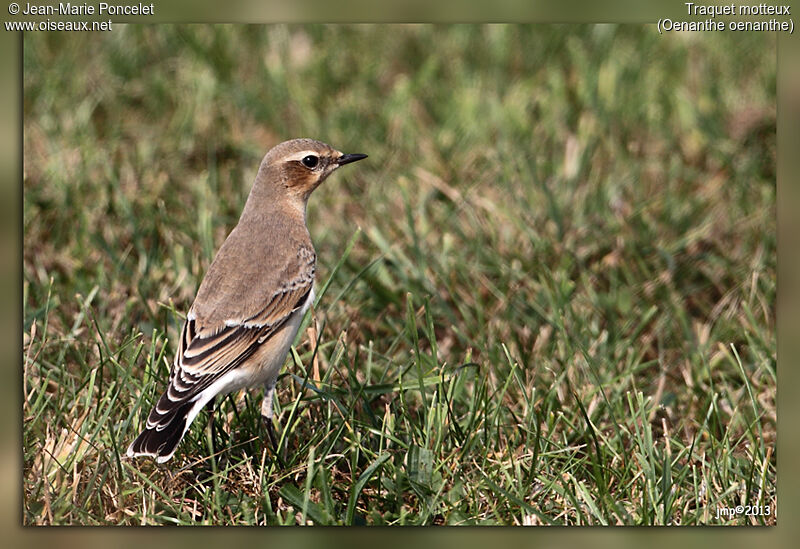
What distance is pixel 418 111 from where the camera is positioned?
349 inches

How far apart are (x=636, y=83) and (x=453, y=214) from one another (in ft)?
7.61

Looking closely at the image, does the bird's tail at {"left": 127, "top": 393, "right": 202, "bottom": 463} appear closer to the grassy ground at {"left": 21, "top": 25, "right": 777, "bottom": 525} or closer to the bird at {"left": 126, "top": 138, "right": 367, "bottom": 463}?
the bird at {"left": 126, "top": 138, "right": 367, "bottom": 463}

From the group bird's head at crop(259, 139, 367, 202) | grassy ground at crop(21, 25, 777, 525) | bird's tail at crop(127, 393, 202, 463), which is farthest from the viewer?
bird's head at crop(259, 139, 367, 202)

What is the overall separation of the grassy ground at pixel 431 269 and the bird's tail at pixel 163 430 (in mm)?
172

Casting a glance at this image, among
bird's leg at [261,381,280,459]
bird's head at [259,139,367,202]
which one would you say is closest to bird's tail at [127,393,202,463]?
bird's leg at [261,381,280,459]

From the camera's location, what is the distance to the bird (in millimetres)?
4805

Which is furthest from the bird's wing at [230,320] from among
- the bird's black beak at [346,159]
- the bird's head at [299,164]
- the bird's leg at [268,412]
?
the bird's black beak at [346,159]

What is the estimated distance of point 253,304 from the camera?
213 inches

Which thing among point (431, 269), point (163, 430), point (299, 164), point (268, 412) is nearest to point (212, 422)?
point (268, 412)

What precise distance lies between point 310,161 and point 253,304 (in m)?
1.00

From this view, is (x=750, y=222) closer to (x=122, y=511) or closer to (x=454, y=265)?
(x=454, y=265)

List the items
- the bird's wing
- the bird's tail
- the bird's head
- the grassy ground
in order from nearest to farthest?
the bird's tail
the grassy ground
the bird's wing
the bird's head

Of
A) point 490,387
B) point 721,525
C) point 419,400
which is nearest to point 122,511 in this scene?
point 419,400

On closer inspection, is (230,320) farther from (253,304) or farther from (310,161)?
(310,161)
